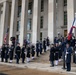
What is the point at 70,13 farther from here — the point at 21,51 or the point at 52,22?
the point at 21,51

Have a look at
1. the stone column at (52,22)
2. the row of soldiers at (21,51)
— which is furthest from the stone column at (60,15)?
the row of soldiers at (21,51)

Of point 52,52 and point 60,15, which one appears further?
point 60,15

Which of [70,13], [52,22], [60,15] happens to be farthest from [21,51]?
[60,15]

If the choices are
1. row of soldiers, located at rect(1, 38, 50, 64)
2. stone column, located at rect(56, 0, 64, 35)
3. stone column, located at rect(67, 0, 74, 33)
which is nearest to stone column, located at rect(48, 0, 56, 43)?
stone column, located at rect(67, 0, 74, 33)

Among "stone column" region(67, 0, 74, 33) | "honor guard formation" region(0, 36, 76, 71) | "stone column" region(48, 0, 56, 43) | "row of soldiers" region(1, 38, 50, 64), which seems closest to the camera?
"honor guard formation" region(0, 36, 76, 71)

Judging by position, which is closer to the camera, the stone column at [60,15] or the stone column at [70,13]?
the stone column at [70,13]

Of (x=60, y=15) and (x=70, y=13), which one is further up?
(x=60, y=15)

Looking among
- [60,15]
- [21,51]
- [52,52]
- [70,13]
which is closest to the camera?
[52,52]

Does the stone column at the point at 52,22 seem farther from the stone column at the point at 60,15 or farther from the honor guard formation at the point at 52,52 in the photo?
the stone column at the point at 60,15

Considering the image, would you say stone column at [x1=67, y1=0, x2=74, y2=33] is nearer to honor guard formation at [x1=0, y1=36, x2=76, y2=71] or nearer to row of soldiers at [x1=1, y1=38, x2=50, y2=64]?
honor guard formation at [x1=0, y1=36, x2=76, y2=71]

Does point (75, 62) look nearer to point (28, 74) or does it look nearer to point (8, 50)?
point (28, 74)

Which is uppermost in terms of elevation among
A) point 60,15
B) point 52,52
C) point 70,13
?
point 60,15

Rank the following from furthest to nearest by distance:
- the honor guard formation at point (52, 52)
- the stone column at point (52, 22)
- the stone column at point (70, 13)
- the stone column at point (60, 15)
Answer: the stone column at point (60, 15)
the stone column at point (52, 22)
the stone column at point (70, 13)
the honor guard formation at point (52, 52)

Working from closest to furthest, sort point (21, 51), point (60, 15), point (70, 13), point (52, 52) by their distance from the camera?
point (52, 52) → point (21, 51) → point (70, 13) → point (60, 15)
